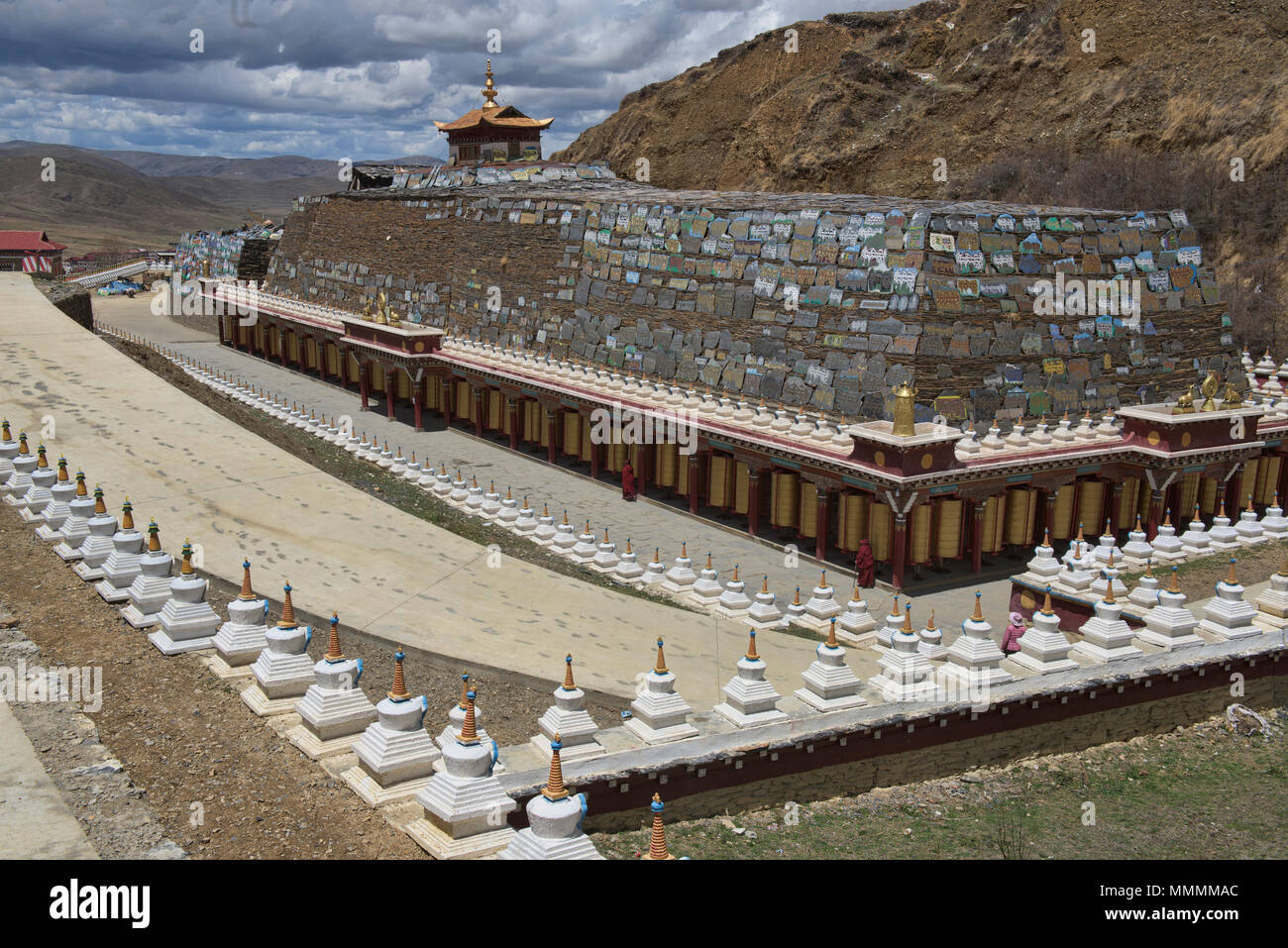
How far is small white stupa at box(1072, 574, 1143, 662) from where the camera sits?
12727 millimetres

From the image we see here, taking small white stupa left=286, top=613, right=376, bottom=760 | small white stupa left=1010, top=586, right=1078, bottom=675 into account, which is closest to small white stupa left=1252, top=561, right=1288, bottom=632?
→ small white stupa left=1010, top=586, right=1078, bottom=675

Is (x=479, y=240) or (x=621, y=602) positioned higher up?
(x=479, y=240)

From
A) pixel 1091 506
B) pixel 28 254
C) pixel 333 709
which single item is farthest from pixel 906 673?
pixel 28 254

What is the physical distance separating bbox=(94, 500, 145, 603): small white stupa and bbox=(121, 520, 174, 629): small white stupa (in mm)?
405

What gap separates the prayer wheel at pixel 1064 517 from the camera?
2122 cm

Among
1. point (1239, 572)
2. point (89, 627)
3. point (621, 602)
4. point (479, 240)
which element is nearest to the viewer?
point (89, 627)

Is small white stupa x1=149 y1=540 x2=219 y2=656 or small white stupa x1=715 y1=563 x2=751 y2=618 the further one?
small white stupa x1=715 y1=563 x2=751 y2=618

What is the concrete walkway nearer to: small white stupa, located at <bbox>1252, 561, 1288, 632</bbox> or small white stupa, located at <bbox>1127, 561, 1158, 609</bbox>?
small white stupa, located at <bbox>1127, 561, 1158, 609</bbox>

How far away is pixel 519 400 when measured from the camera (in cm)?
2959

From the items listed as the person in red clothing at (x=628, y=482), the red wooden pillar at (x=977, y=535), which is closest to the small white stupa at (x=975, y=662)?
the red wooden pillar at (x=977, y=535)

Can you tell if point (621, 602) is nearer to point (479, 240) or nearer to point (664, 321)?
point (664, 321)

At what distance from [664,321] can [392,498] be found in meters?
8.68
